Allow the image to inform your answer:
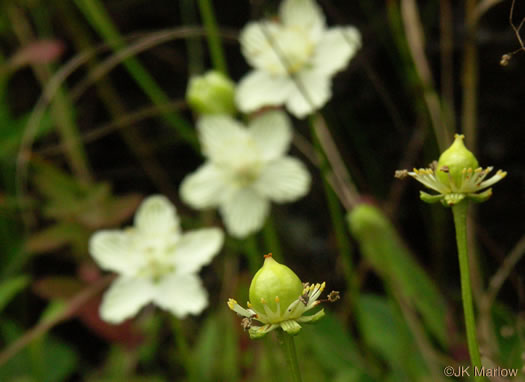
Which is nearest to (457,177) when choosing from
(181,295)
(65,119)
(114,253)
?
(181,295)

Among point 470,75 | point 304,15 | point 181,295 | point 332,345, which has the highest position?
point 304,15

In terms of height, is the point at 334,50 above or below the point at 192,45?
below

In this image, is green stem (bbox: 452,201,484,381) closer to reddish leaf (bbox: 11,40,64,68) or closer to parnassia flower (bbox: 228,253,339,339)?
parnassia flower (bbox: 228,253,339,339)

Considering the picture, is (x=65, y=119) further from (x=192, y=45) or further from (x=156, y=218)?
(x=156, y=218)

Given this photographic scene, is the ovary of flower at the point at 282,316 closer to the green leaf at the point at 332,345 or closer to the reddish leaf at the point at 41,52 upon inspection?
the green leaf at the point at 332,345

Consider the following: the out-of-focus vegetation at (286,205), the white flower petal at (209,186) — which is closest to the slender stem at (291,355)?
the out-of-focus vegetation at (286,205)

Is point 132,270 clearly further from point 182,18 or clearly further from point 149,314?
point 182,18
